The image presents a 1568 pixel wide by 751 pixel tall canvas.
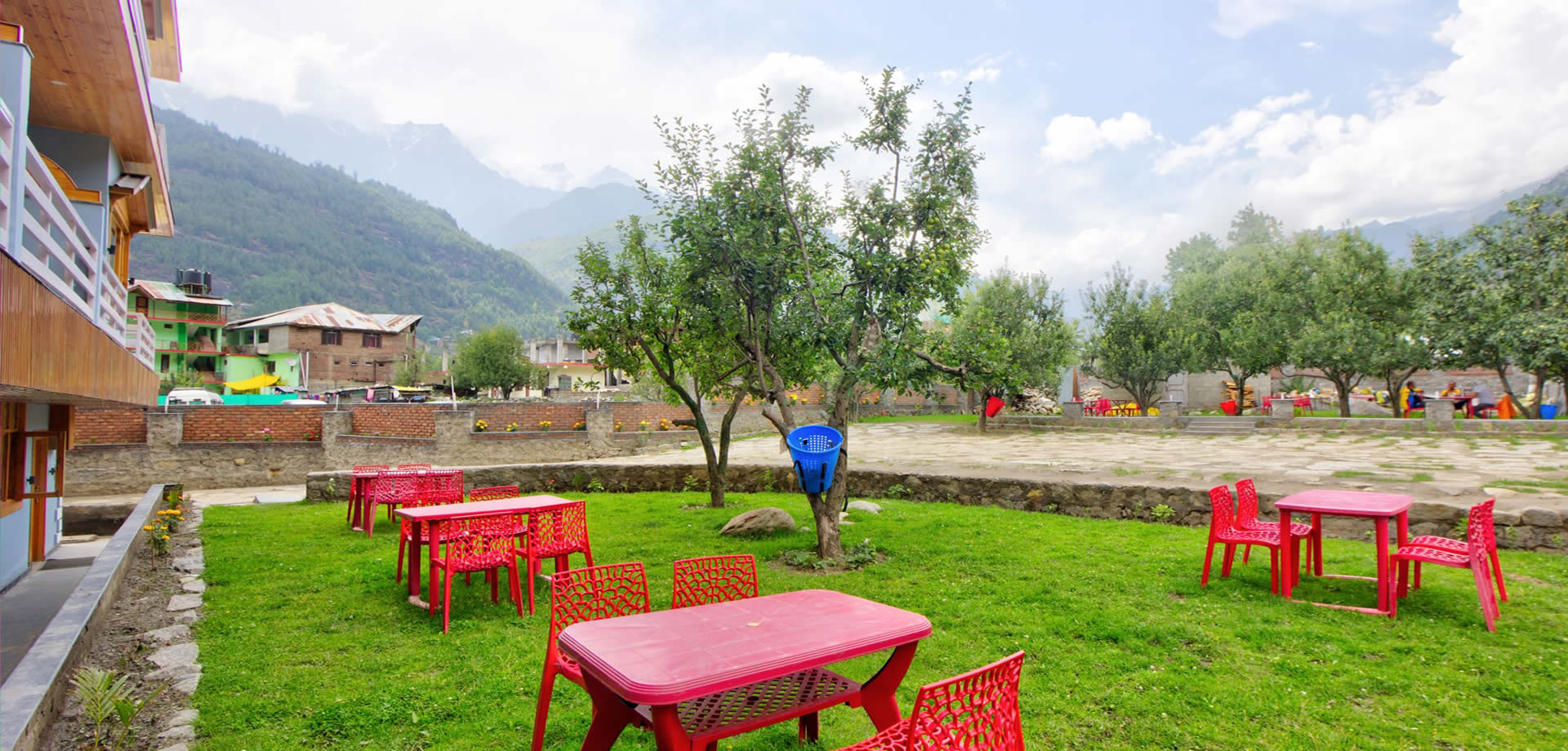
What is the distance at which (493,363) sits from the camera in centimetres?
4453

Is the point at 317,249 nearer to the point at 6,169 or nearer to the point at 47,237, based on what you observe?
the point at 47,237

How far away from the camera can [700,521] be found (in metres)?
9.89

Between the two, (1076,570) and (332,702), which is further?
(1076,570)

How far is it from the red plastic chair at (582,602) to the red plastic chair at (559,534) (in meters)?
2.21

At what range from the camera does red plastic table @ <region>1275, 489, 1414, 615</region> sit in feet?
16.9

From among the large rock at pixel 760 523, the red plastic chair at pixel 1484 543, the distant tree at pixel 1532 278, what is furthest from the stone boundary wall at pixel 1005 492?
the distant tree at pixel 1532 278

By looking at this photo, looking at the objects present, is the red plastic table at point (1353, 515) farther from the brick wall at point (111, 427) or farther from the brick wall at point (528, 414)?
the brick wall at point (111, 427)

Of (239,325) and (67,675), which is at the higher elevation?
(239,325)

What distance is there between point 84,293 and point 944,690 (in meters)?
7.06

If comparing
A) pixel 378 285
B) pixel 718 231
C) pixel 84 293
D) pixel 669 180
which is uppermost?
pixel 378 285

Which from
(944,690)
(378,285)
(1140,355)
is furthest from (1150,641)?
(378,285)

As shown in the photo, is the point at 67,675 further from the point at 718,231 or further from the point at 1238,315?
the point at 1238,315

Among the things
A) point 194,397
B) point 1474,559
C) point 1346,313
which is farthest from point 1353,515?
point 194,397

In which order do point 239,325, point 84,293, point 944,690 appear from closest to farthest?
point 944,690 → point 84,293 → point 239,325
